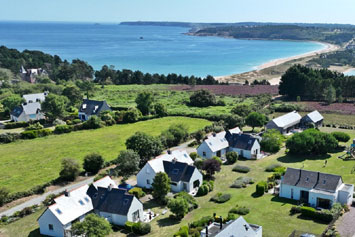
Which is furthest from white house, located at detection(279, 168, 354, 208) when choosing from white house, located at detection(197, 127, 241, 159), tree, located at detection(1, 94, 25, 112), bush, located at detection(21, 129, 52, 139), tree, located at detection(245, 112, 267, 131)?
tree, located at detection(1, 94, 25, 112)

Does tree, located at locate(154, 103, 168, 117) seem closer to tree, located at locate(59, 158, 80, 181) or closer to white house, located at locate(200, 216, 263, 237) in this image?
tree, located at locate(59, 158, 80, 181)

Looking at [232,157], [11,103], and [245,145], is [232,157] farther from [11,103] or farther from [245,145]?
[11,103]

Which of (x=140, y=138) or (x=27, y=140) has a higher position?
(x=140, y=138)

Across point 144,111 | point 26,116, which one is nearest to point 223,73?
point 144,111

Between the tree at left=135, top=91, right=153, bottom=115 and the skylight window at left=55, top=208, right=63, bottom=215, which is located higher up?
the tree at left=135, top=91, right=153, bottom=115

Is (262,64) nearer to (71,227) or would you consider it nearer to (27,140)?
(27,140)

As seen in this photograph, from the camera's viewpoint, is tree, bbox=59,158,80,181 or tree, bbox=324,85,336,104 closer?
tree, bbox=59,158,80,181

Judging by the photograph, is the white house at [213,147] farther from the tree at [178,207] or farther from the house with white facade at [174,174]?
the tree at [178,207]
